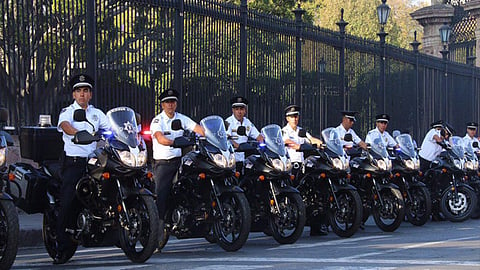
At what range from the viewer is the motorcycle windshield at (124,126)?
10.4 metres

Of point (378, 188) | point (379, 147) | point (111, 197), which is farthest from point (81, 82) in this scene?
point (379, 147)

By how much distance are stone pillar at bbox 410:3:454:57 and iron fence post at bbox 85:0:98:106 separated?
24.4 metres

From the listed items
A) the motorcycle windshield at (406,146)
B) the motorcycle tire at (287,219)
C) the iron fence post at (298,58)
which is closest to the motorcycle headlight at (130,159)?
the motorcycle tire at (287,219)

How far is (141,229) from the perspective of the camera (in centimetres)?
992

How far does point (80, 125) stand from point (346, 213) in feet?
14.8

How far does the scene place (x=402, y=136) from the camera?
16.7 m

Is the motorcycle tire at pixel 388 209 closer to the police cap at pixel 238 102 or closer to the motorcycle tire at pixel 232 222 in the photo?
the police cap at pixel 238 102

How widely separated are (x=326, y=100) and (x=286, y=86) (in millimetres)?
1663

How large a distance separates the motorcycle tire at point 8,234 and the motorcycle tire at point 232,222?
2924 mm

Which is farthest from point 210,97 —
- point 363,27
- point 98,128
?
point 363,27

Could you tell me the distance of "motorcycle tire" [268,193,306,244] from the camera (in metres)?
12.5

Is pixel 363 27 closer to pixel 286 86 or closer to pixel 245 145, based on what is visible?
pixel 286 86

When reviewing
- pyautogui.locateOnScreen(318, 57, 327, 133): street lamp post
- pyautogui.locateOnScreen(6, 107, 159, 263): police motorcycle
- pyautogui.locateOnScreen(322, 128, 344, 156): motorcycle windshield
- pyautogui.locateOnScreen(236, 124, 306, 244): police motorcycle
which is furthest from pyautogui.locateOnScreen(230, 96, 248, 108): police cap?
pyautogui.locateOnScreen(318, 57, 327, 133): street lamp post

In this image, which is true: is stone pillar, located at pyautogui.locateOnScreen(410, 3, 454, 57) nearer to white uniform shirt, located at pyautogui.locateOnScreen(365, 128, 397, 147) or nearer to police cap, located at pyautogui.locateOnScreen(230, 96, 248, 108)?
white uniform shirt, located at pyautogui.locateOnScreen(365, 128, 397, 147)
